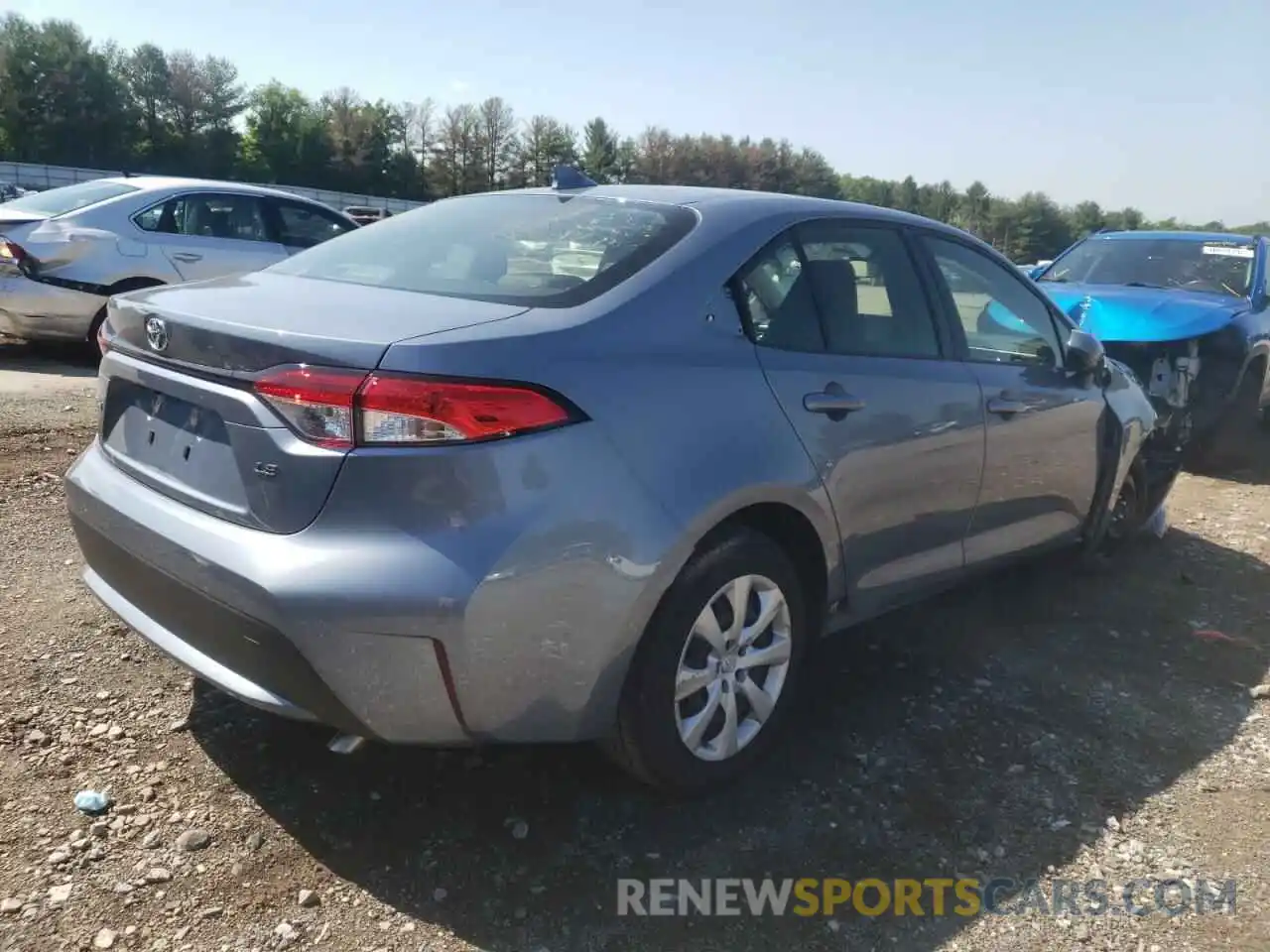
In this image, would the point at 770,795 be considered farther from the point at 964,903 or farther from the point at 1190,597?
the point at 1190,597

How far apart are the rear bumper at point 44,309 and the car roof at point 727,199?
5482 millimetres

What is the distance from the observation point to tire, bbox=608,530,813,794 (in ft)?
8.41

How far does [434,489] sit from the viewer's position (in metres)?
2.18

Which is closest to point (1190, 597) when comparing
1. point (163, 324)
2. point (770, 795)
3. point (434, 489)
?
point (770, 795)

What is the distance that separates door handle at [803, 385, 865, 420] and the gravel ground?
1.05 metres

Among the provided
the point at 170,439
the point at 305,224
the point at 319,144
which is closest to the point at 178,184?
the point at 305,224

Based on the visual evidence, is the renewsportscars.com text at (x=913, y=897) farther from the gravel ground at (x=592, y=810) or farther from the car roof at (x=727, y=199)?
the car roof at (x=727, y=199)

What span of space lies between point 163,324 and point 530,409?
40.0 inches

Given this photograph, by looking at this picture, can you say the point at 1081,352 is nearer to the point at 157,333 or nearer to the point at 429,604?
the point at 429,604

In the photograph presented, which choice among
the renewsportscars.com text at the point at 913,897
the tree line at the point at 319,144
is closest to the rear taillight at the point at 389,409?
the renewsportscars.com text at the point at 913,897

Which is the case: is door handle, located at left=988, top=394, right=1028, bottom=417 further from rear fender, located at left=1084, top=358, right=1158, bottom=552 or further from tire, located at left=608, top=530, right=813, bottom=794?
tire, located at left=608, top=530, right=813, bottom=794

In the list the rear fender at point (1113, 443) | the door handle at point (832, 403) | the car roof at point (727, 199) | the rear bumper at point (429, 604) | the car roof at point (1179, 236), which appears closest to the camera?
the rear bumper at point (429, 604)

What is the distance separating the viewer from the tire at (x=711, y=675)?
2562 millimetres

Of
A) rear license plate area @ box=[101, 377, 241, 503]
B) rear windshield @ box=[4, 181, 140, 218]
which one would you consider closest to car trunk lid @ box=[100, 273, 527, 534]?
rear license plate area @ box=[101, 377, 241, 503]
